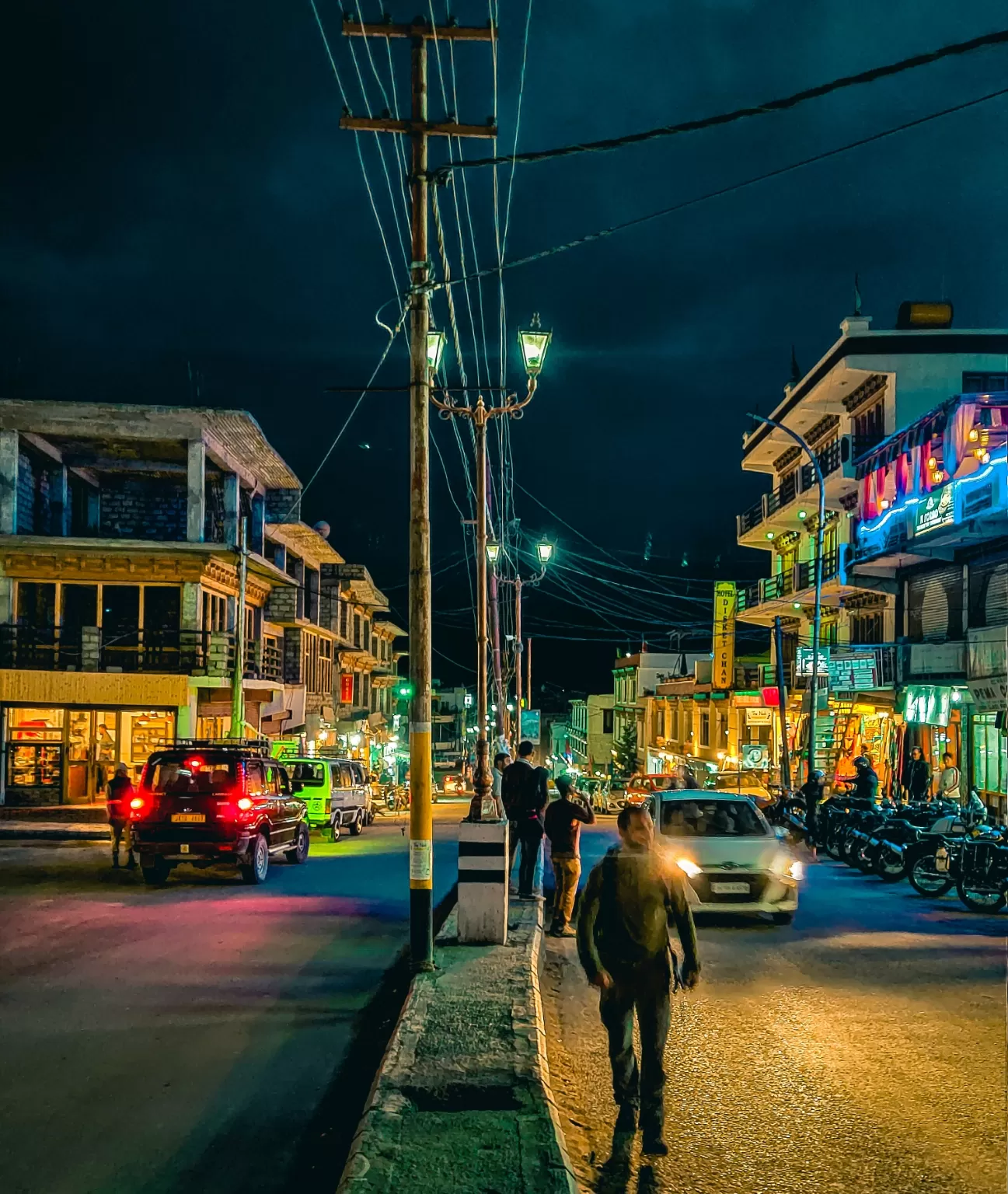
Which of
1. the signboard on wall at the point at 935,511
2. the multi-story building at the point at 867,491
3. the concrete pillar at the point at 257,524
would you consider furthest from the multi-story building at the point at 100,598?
the signboard on wall at the point at 935,511

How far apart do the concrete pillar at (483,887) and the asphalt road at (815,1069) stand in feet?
2.37

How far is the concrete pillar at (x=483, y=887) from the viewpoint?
1034 cm

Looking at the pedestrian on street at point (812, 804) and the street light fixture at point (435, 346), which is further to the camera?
the pedestrian on street at point (812, 804)

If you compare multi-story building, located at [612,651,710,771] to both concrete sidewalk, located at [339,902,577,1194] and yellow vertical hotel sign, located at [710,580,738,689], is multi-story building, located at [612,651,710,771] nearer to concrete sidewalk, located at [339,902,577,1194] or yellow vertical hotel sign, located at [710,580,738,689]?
yellow vertical hotel sign, located at [710,580,738,689]

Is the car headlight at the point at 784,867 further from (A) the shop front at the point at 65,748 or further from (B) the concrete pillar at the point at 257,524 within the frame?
(B) the concrete pillar at the point at 257,524

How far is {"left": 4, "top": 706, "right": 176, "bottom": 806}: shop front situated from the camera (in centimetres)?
3138

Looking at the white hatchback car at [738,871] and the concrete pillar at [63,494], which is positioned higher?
the concrete pillar at [63,494]

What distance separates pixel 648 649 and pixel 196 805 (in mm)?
62112

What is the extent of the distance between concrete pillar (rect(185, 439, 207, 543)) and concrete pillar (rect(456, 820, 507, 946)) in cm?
2271

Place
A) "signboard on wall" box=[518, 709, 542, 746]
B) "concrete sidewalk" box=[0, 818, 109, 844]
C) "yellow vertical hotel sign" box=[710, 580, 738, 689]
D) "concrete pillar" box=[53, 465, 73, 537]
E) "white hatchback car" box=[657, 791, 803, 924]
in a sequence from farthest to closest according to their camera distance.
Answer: "signboard on wall" box=[518, 709, 542, 746] → "yellow vertical hotel sign" box=[710, 580, 738, 689] → "concrete pillar" box=[53, 465, 73, 537] → "concrete sidewalk" box=[0, 818, 109, 844] → "white hatchback car" box=[657, 791, 803, 924]

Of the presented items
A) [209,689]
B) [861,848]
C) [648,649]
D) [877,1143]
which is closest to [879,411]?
[861,848]

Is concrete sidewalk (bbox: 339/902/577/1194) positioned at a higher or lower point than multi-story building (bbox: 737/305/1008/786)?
lower

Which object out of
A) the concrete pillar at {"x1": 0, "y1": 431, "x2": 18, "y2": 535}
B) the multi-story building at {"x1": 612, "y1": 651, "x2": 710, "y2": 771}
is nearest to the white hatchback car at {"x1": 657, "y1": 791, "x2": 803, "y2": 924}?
the concrete pillar at {"x1": 0, "y1": 431, "x2": 18, "y2": 535}

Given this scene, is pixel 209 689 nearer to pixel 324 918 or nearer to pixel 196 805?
pixel 196 805
